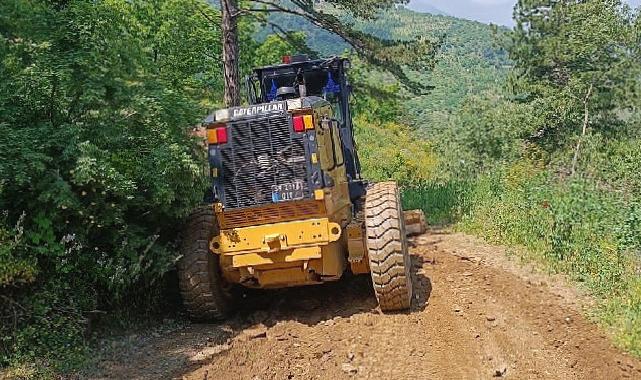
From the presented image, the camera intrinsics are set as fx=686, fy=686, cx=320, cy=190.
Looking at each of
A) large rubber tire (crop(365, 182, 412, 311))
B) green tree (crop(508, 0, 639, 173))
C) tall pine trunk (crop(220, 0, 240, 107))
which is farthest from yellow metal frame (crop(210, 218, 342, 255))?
green tree (crop(508, 0, 639, 173))

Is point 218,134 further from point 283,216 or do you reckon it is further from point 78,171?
point 78,171

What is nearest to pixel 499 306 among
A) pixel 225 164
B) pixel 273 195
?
pixel 273 195

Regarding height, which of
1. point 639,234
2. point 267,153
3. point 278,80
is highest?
point 278,80

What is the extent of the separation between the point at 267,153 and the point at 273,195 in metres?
0.45

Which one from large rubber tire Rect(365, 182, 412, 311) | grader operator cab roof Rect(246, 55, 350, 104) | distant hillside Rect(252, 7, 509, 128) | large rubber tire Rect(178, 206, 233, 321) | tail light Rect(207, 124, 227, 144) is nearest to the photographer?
large rubber tire Rect(365, 182, 412, 311)

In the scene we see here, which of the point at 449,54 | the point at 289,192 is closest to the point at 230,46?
the point at 289,192

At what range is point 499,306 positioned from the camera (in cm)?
754

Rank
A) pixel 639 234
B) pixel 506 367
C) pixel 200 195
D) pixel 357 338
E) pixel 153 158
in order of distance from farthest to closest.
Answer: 1. pixel 639 234
2. pixel 200 195
3. pixel 153 158
4. pixel 357 338
5. pixel 506 367

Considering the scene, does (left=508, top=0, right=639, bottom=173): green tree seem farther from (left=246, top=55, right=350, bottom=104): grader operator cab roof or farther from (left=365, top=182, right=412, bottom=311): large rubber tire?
(left=365, top=182, right=412, bottom=311): large rubber tire

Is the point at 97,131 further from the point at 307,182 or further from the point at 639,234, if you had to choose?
the point at 639,234

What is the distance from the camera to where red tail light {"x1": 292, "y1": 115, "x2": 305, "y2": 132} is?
7070mm

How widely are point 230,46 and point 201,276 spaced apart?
566cm

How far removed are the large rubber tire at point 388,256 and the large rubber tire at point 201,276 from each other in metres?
1.80

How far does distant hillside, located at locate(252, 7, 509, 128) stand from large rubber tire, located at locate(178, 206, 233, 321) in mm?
30970
